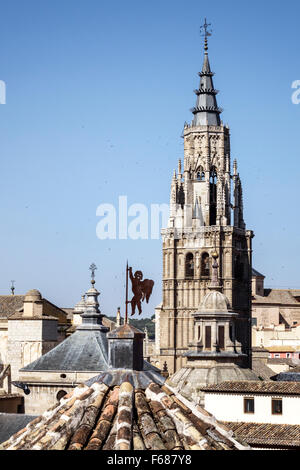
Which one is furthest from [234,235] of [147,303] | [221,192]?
[147,303]

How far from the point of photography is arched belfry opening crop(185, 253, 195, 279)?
10819 centimetres

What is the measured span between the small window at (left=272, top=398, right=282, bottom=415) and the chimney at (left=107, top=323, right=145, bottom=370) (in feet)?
87.6

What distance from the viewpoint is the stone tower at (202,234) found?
107m

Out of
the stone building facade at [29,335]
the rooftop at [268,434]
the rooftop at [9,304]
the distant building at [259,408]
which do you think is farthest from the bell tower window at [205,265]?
the rooftop at [268,434]

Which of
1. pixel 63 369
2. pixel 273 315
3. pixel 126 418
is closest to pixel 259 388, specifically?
pixel 63 369

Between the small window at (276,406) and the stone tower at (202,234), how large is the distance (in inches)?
2571

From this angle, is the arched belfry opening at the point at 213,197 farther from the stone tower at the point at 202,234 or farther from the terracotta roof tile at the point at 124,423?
the terracotta roof tile at the point at 124,423

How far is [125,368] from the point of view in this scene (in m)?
13.1

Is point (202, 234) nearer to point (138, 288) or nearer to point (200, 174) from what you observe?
point (200, 174)

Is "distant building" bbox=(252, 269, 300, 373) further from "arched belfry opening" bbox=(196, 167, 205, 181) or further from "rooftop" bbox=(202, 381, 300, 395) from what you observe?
"rooftop" bbox=(202, 381, 300, 395)

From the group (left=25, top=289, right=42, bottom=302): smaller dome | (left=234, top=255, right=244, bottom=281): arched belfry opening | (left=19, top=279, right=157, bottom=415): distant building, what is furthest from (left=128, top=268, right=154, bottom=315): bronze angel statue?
(left=234, top=255, right=244, bottom=281): arched belfry opening

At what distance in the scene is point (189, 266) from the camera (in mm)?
108750
